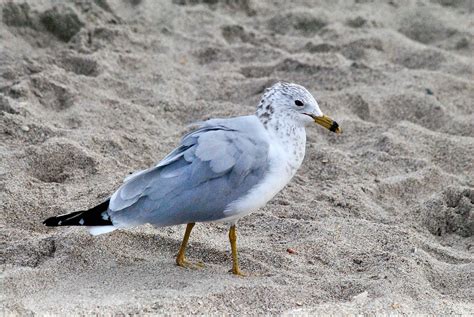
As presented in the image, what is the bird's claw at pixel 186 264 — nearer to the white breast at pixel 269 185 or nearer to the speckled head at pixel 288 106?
the white breast at pixel 269 185

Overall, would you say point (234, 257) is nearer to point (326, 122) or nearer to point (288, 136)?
point (288, 136)

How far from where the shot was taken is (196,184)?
3.13m

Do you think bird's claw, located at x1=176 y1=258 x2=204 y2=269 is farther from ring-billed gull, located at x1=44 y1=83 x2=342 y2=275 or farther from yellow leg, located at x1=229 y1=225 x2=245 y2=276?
yellow leg, located at x1=229 y1=225 x2=245 y2=276

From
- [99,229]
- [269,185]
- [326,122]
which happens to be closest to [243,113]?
[326,122]

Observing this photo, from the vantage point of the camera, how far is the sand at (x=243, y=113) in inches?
121

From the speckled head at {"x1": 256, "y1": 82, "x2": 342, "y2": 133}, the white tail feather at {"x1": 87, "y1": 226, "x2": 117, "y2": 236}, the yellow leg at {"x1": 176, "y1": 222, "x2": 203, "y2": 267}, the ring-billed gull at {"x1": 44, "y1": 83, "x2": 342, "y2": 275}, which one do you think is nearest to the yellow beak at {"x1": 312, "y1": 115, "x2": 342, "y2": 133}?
the speckled head at {"x1": 256, "y1": 82, "x2": 342, "y2": 133}

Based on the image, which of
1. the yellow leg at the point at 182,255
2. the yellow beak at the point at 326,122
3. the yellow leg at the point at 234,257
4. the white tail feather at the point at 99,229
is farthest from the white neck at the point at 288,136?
the white tail feather at the point at 99,229

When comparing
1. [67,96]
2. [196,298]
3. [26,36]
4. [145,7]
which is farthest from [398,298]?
[145,7]

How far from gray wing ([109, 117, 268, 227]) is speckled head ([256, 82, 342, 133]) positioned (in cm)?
20

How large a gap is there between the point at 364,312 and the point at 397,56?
3.29 m

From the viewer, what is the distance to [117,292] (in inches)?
117

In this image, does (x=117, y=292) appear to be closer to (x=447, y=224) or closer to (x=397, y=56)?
(x=447, y=224)

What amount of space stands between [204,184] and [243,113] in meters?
1.72

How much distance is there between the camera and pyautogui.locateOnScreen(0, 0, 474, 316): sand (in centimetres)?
308
